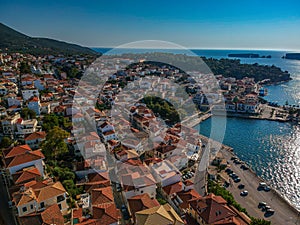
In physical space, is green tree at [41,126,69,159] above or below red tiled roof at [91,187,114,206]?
above

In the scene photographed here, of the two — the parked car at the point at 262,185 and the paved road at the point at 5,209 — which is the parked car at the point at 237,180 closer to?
the parked car at the point at 262,185

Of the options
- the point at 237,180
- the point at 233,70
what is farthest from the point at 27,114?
the point at 233,70

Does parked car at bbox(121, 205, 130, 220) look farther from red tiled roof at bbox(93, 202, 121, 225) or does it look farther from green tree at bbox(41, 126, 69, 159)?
green tree at bbox(41, 126, 69, 159)

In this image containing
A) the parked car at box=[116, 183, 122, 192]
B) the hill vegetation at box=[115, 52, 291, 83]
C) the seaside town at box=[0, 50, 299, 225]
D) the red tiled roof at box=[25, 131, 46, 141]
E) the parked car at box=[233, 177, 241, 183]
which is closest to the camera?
→ the seaside town at box=[0, 50, 299, 225]

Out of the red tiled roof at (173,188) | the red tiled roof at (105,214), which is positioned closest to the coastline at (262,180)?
the red tiled roof at (173,188)

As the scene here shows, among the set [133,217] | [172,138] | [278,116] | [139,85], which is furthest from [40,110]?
[278,116]

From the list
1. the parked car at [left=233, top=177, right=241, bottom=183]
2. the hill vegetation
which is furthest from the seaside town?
the hill vegetation
